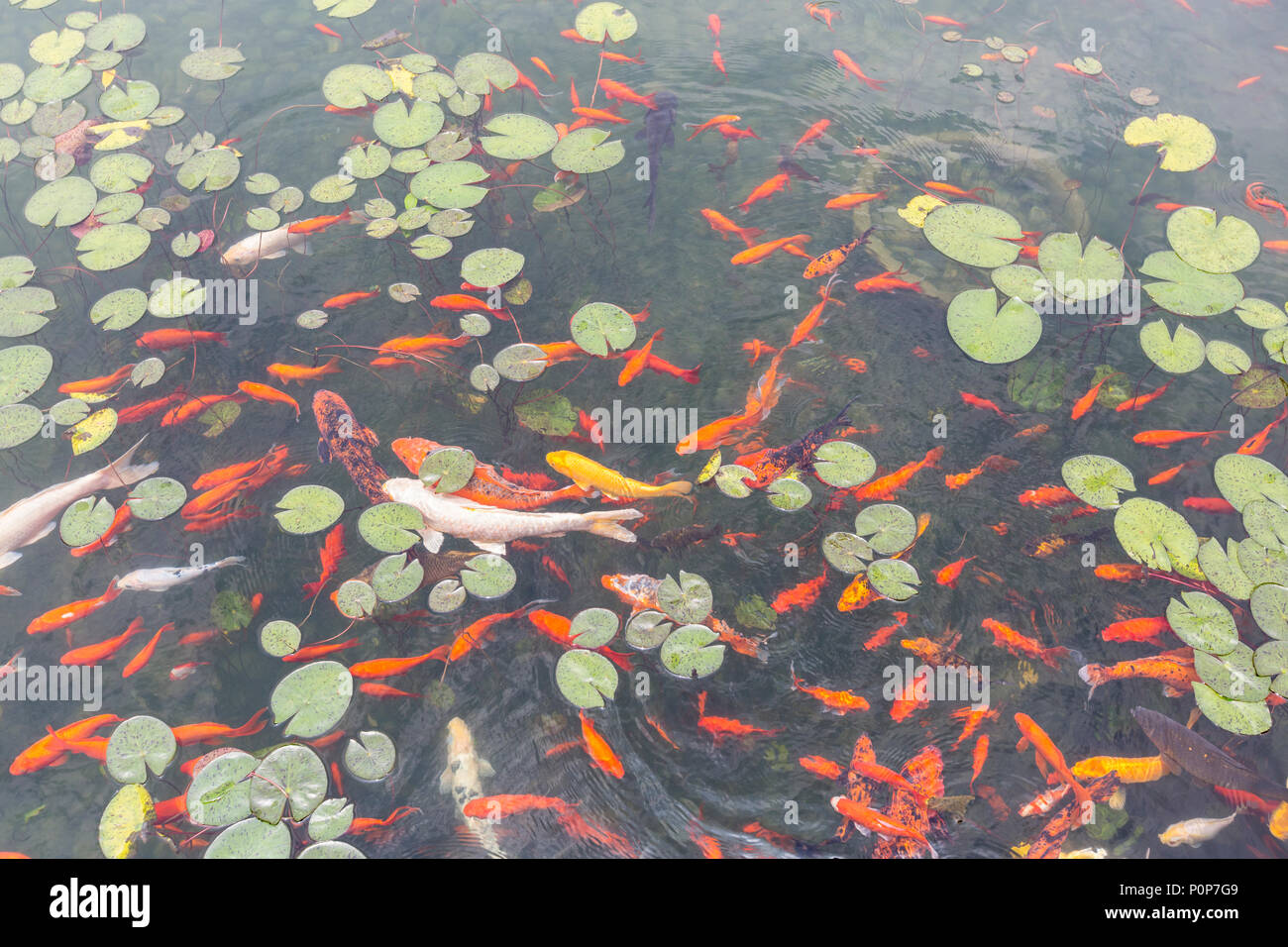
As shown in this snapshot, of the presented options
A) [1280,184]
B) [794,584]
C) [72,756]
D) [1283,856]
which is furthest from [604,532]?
[1280,184]

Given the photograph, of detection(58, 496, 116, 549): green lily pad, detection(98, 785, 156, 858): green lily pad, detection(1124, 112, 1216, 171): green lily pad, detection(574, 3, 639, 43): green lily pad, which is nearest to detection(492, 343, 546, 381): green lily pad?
detection(58, 496, 116, 549): green lily pad

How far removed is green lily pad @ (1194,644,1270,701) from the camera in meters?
2.76

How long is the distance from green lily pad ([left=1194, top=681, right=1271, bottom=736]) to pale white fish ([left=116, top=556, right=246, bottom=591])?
3.90 meters

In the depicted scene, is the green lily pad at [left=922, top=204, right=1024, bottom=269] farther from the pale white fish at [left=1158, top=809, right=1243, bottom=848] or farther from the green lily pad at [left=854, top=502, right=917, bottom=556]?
the pale white fish at [left=1158, top=809, right=1243, bottom=848]

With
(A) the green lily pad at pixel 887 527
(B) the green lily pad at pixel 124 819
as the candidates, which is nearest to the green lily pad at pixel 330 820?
(B) the green lily pad at pixel 124 819

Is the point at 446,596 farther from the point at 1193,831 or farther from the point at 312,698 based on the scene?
the point at 1193,831

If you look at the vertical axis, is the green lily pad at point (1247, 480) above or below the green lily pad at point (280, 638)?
above

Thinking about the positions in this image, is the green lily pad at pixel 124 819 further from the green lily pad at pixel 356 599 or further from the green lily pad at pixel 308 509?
the green lily pad at pixel 308 509

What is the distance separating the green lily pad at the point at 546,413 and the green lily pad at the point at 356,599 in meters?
1.05

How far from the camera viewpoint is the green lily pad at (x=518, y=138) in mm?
4289

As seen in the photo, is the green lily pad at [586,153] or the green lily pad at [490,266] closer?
the green lily pad at [490,266]

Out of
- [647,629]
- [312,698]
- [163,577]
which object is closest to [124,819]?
[312,698]
